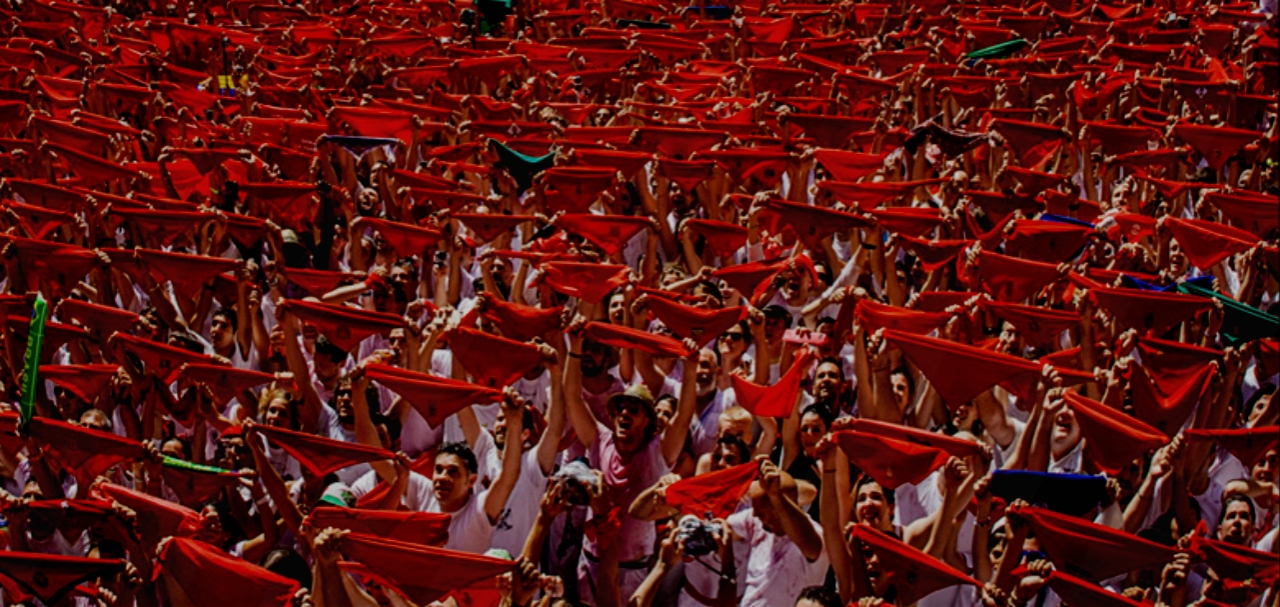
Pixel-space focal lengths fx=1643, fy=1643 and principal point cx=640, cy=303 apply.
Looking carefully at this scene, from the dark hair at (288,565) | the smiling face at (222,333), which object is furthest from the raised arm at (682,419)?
the smiling face at (222,333)

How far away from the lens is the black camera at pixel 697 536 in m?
5.34

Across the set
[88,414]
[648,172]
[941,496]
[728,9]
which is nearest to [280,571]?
[88,414]

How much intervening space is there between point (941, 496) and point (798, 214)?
2913 millimetres

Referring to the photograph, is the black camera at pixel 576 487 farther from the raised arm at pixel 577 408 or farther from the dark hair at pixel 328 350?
the dark hair at pixel 328 350

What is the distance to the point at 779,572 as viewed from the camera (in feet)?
18.9

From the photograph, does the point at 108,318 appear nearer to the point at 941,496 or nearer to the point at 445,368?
the point at 445,368

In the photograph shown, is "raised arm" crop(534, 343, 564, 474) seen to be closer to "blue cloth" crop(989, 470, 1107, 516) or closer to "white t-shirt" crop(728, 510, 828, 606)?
"white t-shirt" crop(728, 510, 828, 606)

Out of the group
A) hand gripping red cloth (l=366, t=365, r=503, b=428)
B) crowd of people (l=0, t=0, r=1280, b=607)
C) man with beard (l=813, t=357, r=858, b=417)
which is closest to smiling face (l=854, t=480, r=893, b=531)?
crowd of people (l=0, t=0, r=1280, b=607)

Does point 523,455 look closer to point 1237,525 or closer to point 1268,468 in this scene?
point 1237,525

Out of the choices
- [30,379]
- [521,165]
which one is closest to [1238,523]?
[30,379]

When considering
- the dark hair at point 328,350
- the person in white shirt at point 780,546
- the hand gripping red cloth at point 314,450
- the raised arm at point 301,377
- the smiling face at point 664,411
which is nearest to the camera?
the person in white shirt at point 780,546

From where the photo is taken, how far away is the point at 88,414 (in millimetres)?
7129

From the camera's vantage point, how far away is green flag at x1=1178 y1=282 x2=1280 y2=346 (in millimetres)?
6926

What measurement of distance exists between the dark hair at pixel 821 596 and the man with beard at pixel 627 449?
790 mm
